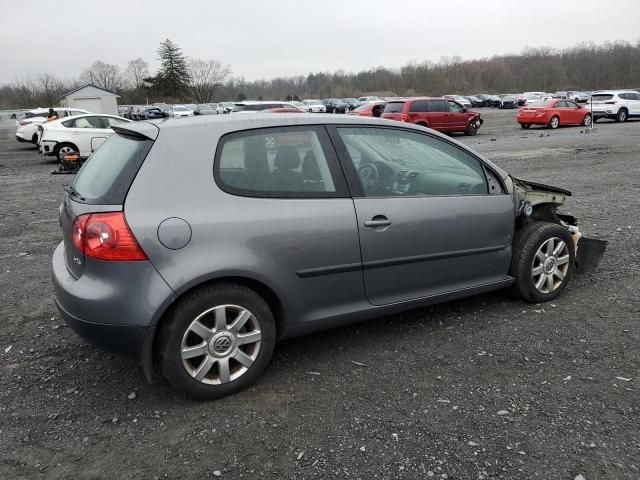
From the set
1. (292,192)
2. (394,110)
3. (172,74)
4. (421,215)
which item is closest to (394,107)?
(394,110)

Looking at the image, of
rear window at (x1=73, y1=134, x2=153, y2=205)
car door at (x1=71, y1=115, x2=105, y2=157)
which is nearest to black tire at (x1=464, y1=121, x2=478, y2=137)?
car door at (x1=71, y1=115, x2=105, y2=157)

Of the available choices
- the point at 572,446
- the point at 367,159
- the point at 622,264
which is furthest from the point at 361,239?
the point at 622,264

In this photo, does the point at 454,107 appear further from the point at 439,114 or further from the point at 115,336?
the point at 115,336

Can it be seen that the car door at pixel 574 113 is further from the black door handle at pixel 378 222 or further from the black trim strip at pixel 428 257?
the black door handle at pixel 378 222

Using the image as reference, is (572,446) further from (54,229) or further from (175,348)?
(54,229)

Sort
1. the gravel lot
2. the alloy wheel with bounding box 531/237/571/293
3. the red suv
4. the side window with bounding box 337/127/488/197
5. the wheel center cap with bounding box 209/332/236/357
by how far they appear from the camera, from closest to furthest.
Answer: the gravel lot < the wheel center cap with bounding box 209/332/236/357 < the side window with bounding box 337/127/488/197 < the alloy wheel with bounding box 531/237/571/293 < the red suv

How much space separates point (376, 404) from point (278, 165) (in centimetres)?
153

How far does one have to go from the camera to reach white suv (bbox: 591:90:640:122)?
89.8 ft

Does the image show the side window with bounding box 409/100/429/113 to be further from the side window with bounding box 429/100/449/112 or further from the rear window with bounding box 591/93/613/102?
the rear window with bounding box 591/93/613/102

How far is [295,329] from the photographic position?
10.6 feet

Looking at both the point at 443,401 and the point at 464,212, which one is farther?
the point at 464,212

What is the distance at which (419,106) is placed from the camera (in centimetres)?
2145

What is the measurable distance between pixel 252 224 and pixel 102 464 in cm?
143

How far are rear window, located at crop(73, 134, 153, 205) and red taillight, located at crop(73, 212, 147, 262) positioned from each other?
10cm
